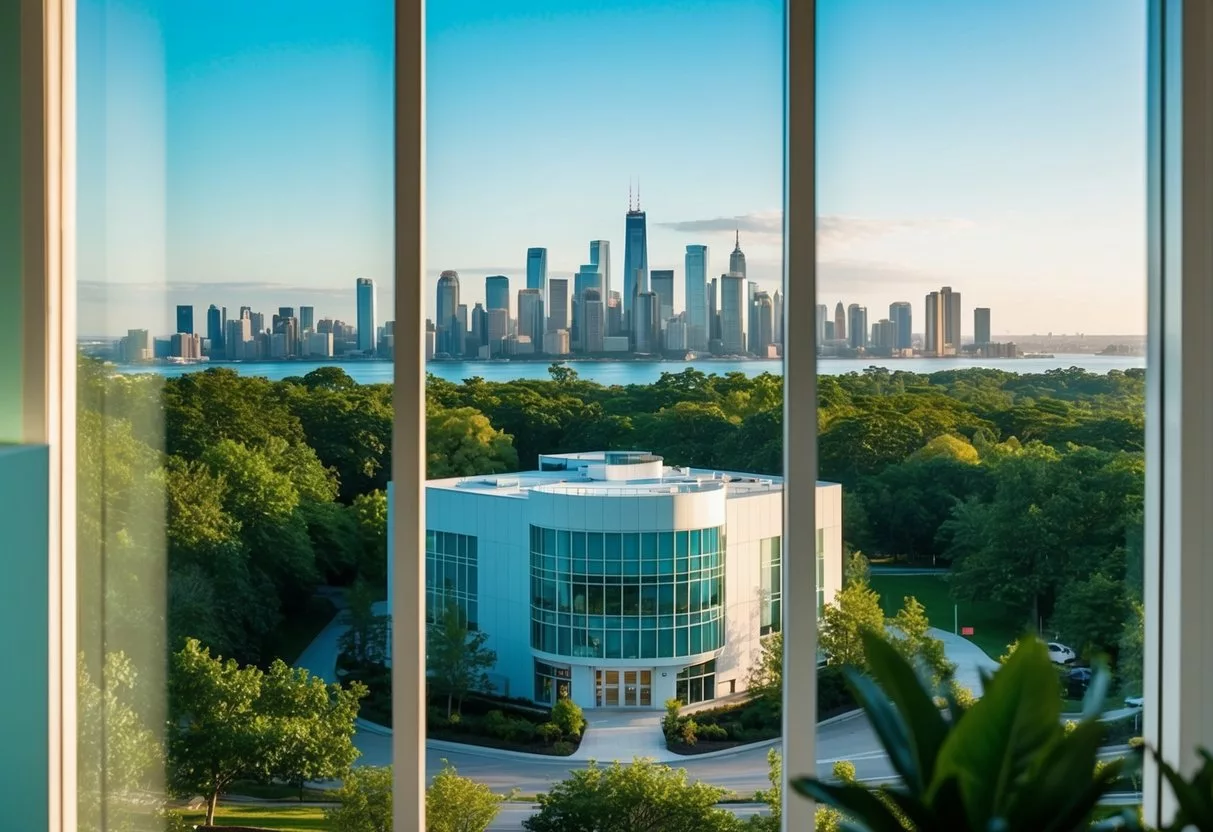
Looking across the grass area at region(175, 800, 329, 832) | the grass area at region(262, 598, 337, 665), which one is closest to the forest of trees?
the grass area at region(262, 598, 337, 665)

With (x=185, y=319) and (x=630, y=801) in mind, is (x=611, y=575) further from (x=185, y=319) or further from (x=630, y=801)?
(x=185, y=319)

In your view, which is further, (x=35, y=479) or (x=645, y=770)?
(x=645, y=770)

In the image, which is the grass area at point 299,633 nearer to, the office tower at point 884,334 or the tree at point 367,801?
the tree at point 367,801

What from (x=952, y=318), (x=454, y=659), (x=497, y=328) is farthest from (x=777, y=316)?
(x=454, y=659)

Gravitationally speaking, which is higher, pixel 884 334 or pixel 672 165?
pixel 672 165

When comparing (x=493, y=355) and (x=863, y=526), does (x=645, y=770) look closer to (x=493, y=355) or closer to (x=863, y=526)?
(x=863, y=526)

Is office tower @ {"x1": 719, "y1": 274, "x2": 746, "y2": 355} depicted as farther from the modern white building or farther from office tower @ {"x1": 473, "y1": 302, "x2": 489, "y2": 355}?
office tower @ {"x1": 473, "y1": 302, "x2": 489, "y2": 355}

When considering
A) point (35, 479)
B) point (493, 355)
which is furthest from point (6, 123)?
point (493, 355)
